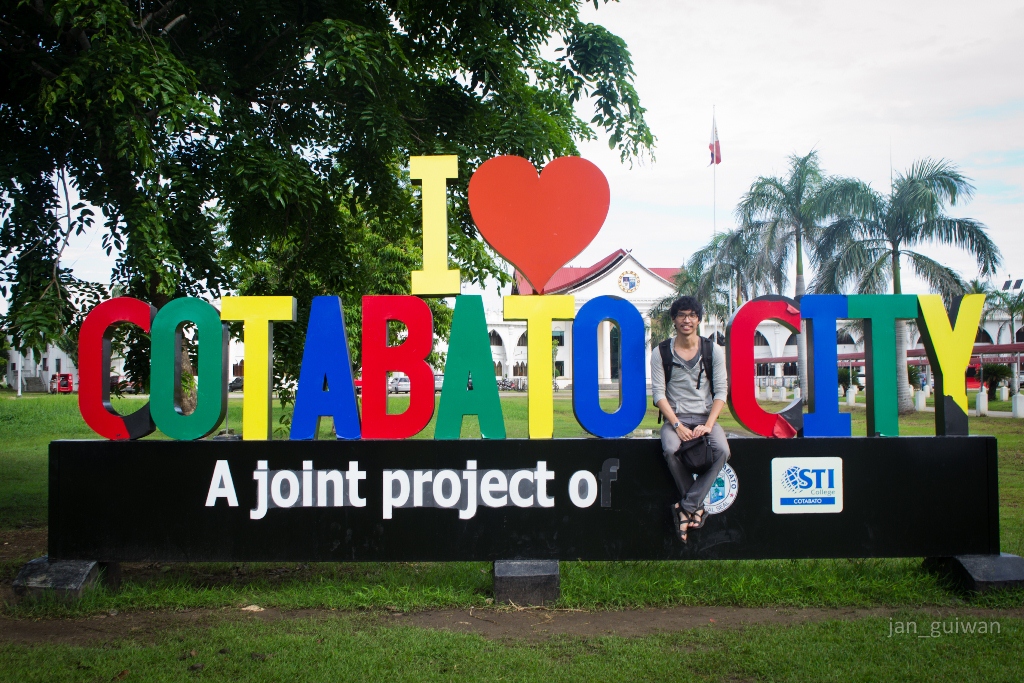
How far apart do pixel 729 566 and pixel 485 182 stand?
12.7ft

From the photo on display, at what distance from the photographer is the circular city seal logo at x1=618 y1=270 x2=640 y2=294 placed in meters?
57.9

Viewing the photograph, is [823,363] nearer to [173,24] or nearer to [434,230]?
[434,230]

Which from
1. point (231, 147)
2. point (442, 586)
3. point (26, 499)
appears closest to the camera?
point (442, 586)

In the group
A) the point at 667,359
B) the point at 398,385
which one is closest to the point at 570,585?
the point at 667,359

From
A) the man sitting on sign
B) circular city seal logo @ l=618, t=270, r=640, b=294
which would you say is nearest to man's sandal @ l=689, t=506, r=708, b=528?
the man sitting on sign

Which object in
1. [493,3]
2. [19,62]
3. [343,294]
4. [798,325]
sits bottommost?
[798,325]

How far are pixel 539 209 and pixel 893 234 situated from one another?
2150 centimetres

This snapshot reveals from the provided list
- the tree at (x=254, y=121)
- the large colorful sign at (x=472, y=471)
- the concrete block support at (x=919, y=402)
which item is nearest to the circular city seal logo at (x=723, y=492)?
the large colorful sign at (x=472, y=471)

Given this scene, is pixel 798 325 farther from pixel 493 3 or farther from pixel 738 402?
pixel 493 3

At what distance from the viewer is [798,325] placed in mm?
6238

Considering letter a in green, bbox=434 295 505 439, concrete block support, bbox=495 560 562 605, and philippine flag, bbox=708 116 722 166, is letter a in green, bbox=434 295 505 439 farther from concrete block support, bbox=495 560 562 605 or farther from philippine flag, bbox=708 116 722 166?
philippine flag, bbox=708 116 722 166

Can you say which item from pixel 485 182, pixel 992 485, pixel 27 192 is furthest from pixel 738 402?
pixel 27 192

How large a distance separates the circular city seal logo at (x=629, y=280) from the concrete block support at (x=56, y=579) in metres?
53.5

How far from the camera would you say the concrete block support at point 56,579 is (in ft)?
19.1
